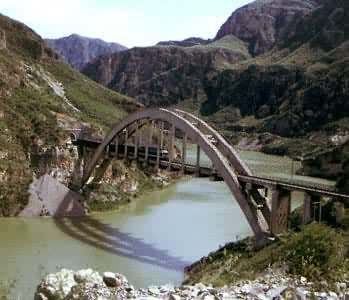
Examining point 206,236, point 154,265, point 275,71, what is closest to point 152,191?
point 206,236

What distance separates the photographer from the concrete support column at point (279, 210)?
25.5 meters

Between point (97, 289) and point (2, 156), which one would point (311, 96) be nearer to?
point (2, 156)

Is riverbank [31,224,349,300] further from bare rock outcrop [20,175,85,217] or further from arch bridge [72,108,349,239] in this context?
bare rock outcrop [20,175,85,217]

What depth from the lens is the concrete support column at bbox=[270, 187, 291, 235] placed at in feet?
83.8

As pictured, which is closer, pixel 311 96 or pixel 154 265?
pixel 154 265

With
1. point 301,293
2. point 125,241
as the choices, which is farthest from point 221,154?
point 301,293

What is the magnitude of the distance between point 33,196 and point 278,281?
28.9 metres

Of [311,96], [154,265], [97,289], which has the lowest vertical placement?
[154,265]

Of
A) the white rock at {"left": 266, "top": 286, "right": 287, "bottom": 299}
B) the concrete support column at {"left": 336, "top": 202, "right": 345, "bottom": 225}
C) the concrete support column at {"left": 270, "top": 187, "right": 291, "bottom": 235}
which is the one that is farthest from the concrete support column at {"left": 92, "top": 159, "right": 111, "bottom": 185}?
the white rock at {"left": 266, "top": 286, "right": 287, "bottom": 299}

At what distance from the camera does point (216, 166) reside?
29.6m

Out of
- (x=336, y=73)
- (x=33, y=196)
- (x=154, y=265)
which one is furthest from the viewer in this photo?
(x=336, y=73)

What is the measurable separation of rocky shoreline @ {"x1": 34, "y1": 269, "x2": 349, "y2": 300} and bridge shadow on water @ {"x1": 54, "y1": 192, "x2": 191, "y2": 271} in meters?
13.8

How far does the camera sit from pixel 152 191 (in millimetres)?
56469

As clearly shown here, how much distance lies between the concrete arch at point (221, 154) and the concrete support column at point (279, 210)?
22.0 inches
